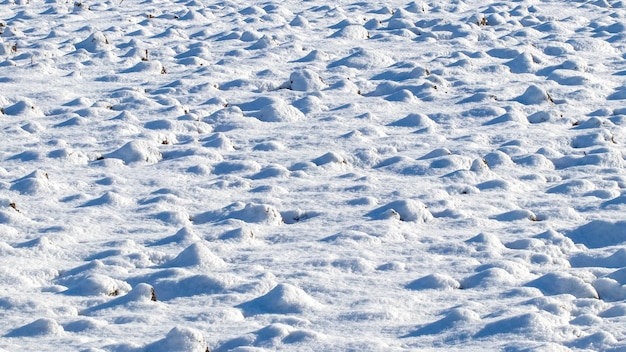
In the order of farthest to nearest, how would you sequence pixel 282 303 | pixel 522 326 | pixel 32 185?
pixel 32 185
pixel 282 303
pixel 522 326

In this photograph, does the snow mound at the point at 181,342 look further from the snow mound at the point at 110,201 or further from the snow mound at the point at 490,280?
the snow mound at the point at 110,201

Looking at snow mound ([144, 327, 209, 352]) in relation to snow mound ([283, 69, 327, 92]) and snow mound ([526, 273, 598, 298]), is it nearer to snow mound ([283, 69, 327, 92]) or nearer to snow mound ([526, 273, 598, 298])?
snow mound ([526, 273, 598, 298])

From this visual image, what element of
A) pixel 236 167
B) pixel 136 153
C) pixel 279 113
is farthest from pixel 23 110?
pixel 236 167

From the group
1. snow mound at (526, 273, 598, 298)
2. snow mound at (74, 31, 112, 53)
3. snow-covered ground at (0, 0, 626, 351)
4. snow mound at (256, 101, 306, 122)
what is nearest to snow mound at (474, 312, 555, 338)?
snow-covered ground at (0, 0, 626, 351)

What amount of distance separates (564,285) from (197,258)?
156 centimetres

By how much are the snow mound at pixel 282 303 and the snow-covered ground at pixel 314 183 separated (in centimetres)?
1

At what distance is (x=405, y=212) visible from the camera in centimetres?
495

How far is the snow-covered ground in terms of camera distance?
12.7ft

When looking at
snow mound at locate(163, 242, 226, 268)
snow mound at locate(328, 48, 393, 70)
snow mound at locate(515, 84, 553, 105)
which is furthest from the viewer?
snow mound at locate(328, 48, 393, 70)

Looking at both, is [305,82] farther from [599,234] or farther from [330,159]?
[599,234]

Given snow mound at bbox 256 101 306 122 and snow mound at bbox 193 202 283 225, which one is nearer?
snow mound at bbox 193 202 283 225

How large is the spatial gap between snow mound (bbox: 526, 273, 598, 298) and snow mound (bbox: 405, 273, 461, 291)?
1.02ft

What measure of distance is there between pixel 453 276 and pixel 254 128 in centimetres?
247

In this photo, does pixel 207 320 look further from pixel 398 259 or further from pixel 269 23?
pixel 269 23
